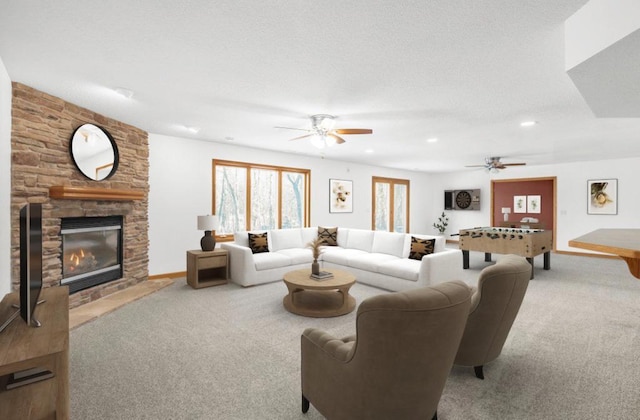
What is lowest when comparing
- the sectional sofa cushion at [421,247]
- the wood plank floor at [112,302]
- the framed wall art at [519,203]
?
the wood plank floor at [112,302]

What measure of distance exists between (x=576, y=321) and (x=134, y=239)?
19.3 ft

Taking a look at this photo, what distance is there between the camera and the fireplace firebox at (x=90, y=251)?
379 centimetres

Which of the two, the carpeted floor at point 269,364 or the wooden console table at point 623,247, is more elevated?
the wooden console table at point 623,247

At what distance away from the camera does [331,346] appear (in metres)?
1.70

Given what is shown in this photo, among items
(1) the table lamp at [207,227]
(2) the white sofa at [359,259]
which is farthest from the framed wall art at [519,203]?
(1) the table lamp at [207,227]

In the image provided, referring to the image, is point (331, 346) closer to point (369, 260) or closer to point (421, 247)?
point (369, 260)

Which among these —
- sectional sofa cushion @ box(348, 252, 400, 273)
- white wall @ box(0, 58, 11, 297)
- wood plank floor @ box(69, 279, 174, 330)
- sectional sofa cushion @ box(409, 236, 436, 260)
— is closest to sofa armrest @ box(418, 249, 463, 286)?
sectional sofa cushion @ box(409, 236, 436, 260)

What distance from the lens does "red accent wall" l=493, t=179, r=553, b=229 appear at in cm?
858

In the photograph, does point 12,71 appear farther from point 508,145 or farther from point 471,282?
point 508,145

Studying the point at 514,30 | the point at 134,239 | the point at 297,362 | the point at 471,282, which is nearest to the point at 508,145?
the point at 471,282

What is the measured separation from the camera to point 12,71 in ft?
9.18

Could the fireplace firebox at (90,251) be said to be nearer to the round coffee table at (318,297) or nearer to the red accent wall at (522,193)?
the round coffee table at (318,297)

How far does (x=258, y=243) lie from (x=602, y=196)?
27.2ft

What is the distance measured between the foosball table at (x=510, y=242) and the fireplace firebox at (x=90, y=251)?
19.6 ft
